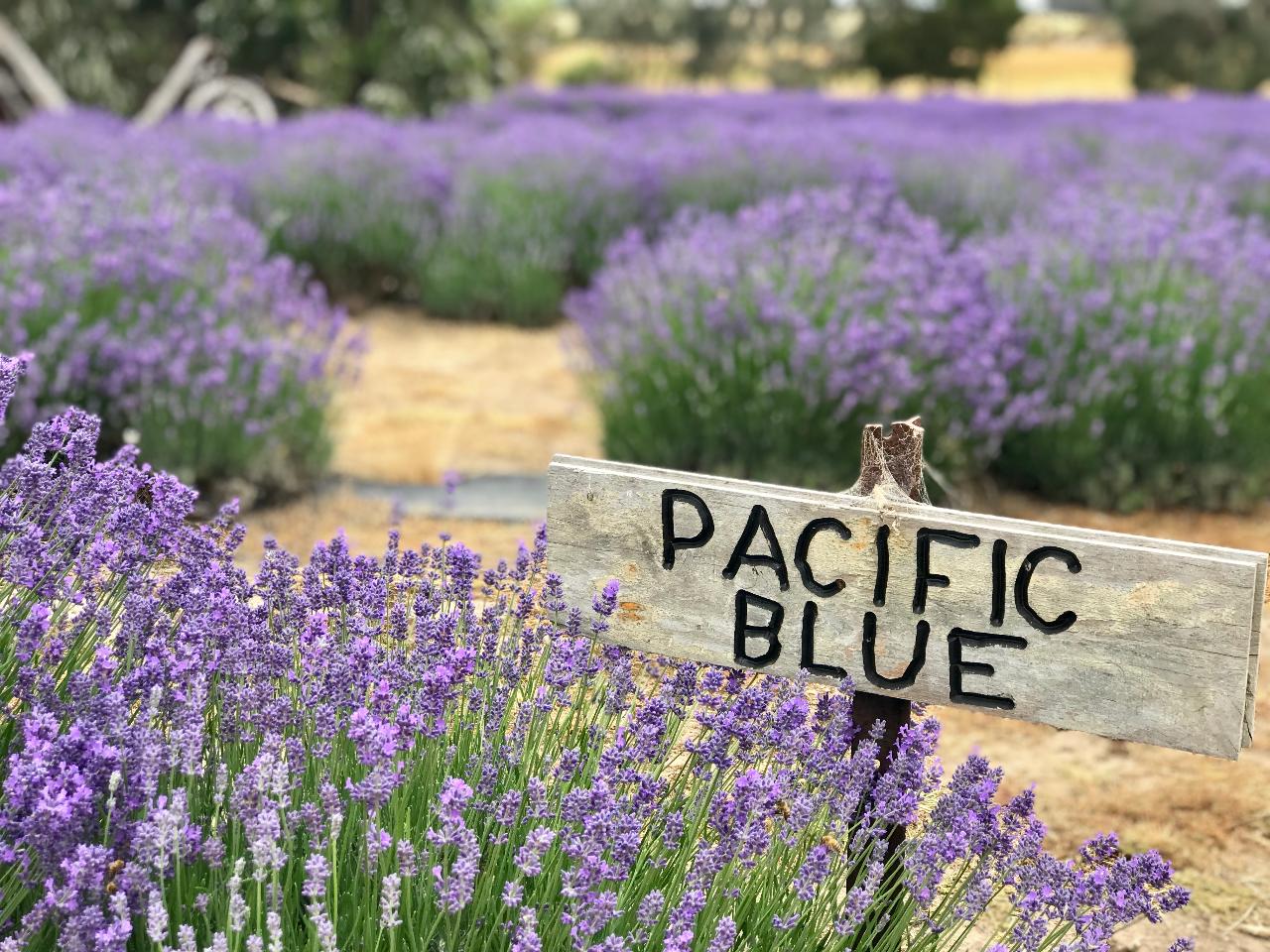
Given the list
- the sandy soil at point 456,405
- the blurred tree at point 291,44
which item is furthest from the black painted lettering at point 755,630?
the blurred tree at point 291,44

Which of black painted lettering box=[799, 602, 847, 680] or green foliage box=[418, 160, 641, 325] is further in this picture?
green foliage box=[418, 160, 641, 325]

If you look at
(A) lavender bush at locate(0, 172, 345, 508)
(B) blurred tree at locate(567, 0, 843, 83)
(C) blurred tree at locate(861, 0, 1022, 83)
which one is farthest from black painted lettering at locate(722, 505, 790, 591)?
(B) blurred tree at locate(567, 0, 843, 83)

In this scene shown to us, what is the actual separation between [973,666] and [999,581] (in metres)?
0.12

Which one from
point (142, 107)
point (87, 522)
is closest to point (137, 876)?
point (87, 522)

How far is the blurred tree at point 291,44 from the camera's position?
1548 cm

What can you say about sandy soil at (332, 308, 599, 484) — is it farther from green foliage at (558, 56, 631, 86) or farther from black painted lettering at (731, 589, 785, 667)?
green foliage at (558, 56, 631, 86)

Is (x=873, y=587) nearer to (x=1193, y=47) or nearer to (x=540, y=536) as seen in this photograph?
(x=540, y=536)

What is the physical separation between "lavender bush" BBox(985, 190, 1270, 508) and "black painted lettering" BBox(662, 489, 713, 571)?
2993 mm

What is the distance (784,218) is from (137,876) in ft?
17.3

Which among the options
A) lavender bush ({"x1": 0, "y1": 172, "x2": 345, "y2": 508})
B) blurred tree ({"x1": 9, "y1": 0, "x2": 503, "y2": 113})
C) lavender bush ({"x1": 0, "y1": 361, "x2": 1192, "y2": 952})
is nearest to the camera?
lavender bush ({"x1": 0, "y1": 361, "x2": 1192, "y2": 952})

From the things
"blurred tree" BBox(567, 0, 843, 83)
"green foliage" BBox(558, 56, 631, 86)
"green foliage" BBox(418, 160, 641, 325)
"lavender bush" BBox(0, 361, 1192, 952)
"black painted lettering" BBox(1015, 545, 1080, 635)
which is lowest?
"lavender bush" BBox(0, 361, 1192, 952)

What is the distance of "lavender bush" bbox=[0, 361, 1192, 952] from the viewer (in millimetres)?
1412

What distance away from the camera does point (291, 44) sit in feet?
58.7

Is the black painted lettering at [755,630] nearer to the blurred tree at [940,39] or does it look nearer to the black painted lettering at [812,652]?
the black painted lettering at [812,652]
